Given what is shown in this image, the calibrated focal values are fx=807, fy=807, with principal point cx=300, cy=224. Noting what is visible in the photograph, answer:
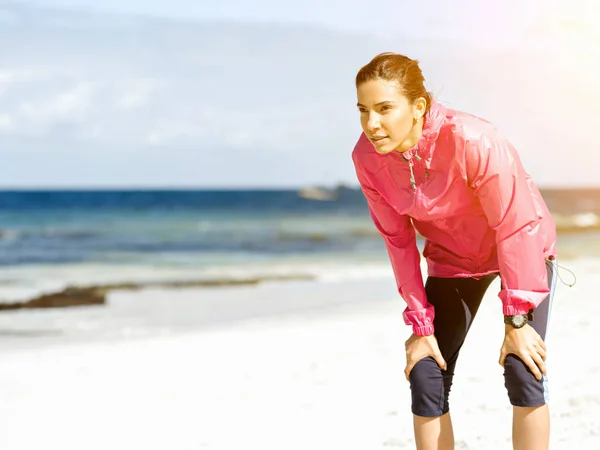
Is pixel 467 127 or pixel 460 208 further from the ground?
pixel 467 127

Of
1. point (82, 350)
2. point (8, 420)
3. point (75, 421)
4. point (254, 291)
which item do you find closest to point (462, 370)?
point (75, 421)

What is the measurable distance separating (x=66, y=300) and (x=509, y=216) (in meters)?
10.1

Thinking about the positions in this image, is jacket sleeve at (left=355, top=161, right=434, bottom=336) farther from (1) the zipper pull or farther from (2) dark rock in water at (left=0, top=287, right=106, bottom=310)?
(2) dark rock in water at (left=0, top=287, right=106, bottom=310)

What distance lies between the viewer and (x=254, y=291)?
12.8 m

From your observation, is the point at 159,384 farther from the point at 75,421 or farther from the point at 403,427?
the point at 403,427

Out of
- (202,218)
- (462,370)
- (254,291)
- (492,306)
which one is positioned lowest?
(202,218)

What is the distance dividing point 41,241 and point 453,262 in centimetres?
2352

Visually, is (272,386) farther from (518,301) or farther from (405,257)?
(518,301)

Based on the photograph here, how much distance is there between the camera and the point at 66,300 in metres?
11.9

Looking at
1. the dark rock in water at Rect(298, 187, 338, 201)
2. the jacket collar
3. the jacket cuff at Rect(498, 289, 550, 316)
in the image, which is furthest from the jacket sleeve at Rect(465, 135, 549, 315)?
the dark rock in water at Rect(298, 187, 338, 201)

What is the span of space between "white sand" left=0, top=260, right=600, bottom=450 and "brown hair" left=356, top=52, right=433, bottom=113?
204 cm

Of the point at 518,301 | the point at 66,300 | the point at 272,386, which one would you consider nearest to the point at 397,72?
the point at 518,301

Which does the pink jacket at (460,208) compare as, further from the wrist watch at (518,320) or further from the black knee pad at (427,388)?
the black knee pad at (427,388)

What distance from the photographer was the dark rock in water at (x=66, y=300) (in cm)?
1139
